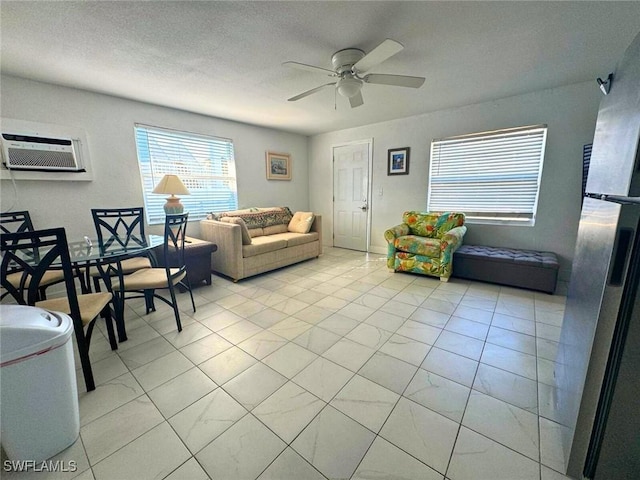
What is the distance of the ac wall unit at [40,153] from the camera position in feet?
8.21

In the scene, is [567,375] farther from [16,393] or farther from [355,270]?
[355,270]

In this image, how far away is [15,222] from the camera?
102 inches

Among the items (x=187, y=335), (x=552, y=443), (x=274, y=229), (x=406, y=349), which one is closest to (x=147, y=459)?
(x=187, y=335)

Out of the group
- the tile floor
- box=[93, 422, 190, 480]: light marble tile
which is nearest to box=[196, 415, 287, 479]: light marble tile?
the tile floor

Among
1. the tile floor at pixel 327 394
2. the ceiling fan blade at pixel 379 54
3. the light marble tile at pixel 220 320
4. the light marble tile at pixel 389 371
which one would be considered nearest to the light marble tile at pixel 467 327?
the tile floor at pixel 327 394

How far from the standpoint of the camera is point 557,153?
3.10 metres

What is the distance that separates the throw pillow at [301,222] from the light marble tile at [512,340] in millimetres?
2978

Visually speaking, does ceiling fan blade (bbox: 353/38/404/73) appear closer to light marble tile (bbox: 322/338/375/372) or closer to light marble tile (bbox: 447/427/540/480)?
light marble tile (bbox: 322/338/375/372)

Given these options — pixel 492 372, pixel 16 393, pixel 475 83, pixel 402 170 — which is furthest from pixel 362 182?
pixel 16 393

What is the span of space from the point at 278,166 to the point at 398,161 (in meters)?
2.29

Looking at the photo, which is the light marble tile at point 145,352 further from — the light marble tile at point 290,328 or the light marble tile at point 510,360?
the light marble tile at point 510,360

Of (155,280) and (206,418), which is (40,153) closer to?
(155,280)

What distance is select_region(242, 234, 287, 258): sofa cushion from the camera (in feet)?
11.2

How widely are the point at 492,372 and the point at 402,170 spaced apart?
133 inches
